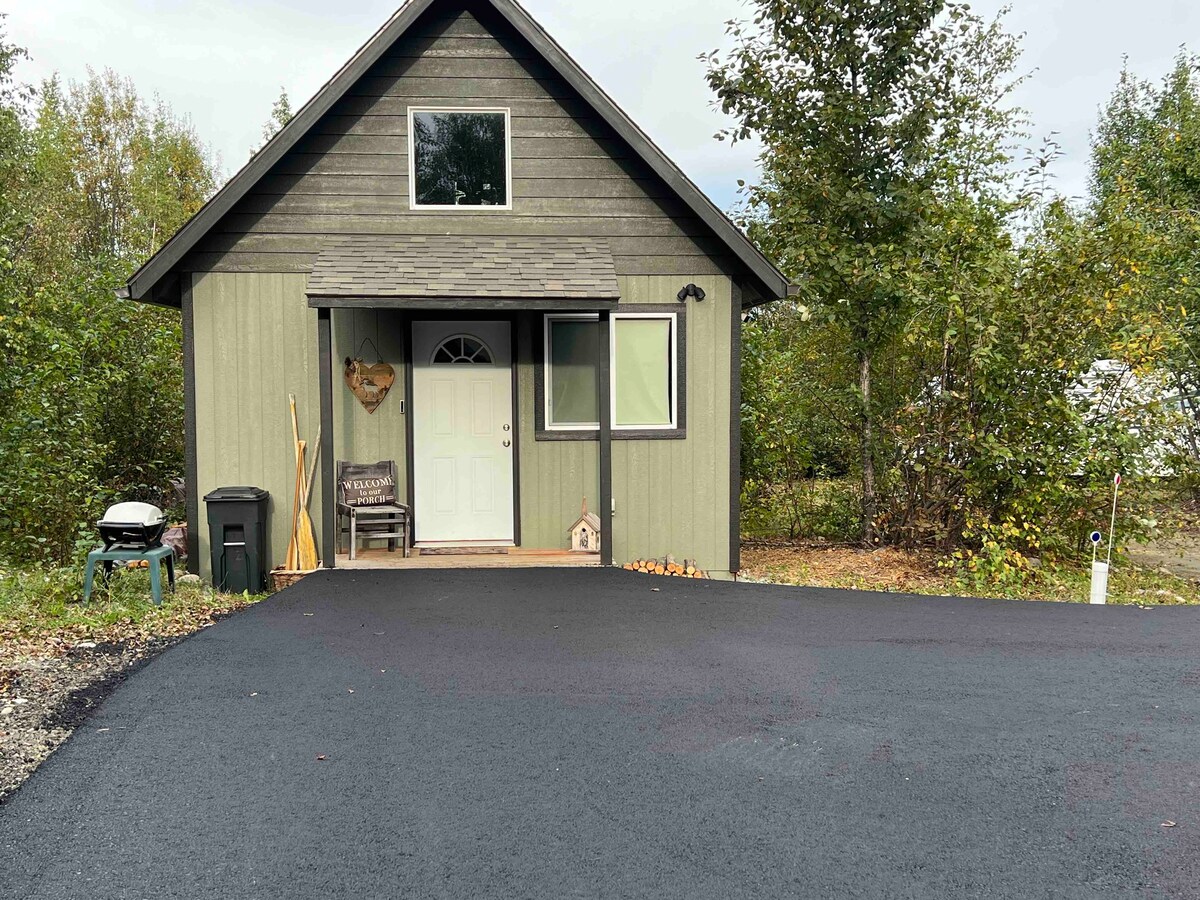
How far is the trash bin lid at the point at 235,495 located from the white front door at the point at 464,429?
148cm

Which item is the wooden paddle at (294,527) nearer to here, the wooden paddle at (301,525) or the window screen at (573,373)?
the wooden paddle at (301,525)

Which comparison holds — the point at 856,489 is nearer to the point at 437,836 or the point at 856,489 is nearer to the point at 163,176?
the point at 437,836

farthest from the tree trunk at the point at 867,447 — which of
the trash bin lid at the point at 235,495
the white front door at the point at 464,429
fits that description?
the trash bin lid at the point at 235,495

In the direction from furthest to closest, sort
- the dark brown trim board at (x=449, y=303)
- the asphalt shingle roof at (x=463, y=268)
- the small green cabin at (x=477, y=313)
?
the small green cabin at (x=477, y=313) < the asphalt shingle roof at (x=463, y=268) < the dark brown trim board at (x=449, y=303)

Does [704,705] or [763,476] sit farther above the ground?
[763,476]

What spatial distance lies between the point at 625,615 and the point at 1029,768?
3.13 meters

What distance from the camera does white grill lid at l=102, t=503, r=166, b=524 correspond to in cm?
662

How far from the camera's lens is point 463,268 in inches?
306

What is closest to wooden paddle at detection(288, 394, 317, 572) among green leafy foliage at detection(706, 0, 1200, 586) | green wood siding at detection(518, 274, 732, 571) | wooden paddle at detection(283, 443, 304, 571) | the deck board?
wooden paddle at detection(283, 443, 304, 571)

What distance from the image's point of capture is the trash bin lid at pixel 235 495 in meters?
7.58

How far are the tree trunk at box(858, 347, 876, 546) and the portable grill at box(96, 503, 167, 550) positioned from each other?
22.9ft

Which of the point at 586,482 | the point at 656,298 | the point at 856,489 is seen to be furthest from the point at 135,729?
the point at 856,489

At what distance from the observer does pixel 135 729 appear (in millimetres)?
4164

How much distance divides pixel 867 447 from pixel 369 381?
5.29 metres
